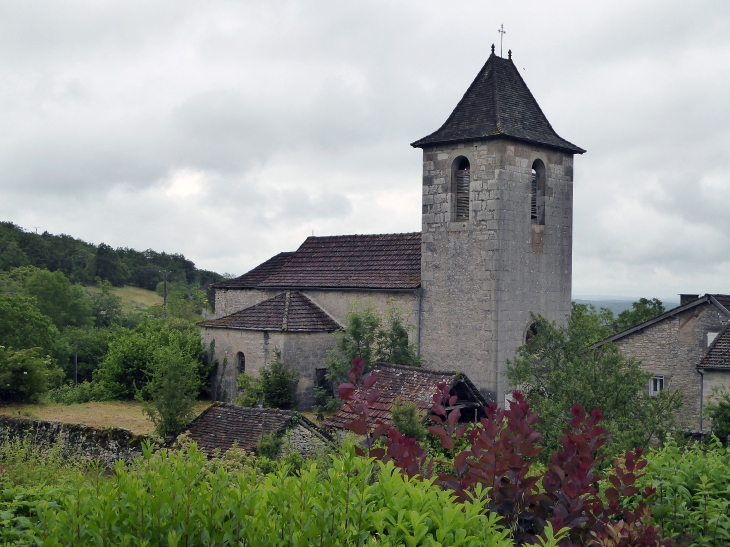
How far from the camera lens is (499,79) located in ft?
81.8

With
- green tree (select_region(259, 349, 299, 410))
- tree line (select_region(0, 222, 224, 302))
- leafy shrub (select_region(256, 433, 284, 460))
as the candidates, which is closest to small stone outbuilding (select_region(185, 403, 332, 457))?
leafy shrub (select_region(256, 433, 284, 460))

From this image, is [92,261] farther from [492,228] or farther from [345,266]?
[492,228]

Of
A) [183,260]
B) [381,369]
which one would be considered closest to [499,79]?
[381,369]

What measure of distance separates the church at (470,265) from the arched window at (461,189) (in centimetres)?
3

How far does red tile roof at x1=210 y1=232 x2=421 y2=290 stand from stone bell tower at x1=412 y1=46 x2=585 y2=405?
139 centimetres

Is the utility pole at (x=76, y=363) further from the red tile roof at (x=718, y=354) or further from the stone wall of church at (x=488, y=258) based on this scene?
the red tile roof at (x=718, y=354)

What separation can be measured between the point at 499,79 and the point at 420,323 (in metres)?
8.25

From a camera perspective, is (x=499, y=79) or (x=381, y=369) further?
(x=499, y=79)

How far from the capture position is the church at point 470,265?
2308 centimetres

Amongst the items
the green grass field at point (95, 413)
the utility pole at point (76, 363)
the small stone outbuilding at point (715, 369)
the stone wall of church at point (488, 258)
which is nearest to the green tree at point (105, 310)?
the utility pole at point (76, 363)

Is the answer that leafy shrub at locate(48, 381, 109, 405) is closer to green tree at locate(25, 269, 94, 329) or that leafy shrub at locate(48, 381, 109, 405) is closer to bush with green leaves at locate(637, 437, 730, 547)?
bush with green leaves at locate(637, 437, 730, 547)

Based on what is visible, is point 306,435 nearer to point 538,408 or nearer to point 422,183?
point 538,408

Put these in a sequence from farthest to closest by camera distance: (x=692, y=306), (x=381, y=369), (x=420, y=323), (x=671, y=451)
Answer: (x=692, y=306) → (x=420, y=323) → (x=381, y=369) → (x=671, y=451)

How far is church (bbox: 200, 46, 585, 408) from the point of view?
75.7 ft
